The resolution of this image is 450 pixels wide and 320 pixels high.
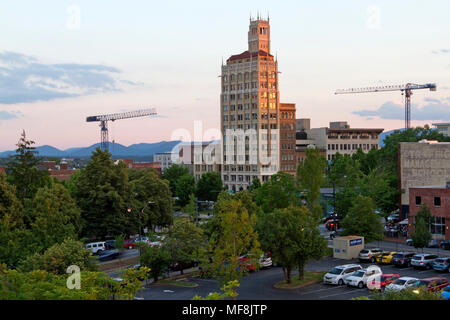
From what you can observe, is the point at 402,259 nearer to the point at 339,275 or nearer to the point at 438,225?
the point at 339,275

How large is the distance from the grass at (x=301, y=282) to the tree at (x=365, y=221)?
11.0 metres

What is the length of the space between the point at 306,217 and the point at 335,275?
4938 mm

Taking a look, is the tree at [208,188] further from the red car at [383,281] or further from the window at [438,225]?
the red car at [383,281]

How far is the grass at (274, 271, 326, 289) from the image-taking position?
3909 cm

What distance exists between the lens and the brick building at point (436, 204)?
57469 millimetres

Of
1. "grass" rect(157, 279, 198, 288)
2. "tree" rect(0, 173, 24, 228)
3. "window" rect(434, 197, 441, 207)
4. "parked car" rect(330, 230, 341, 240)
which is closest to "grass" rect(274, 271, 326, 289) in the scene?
"grass" rect(157, 279, 198, 288)

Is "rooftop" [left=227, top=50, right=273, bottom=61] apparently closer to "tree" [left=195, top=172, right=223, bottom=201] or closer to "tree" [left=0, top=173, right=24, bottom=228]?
"tree" [left=195, top=172, right=223, bottom=201]

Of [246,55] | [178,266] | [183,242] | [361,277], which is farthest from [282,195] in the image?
[246,55]

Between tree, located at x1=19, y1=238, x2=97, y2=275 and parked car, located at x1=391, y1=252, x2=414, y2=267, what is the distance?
88.2ft

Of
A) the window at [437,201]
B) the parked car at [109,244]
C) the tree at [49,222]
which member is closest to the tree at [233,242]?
the tree at [49,222]

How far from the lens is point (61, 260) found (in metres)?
32.5

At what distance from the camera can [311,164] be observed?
187 feet

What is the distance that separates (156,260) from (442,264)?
78.0ft
